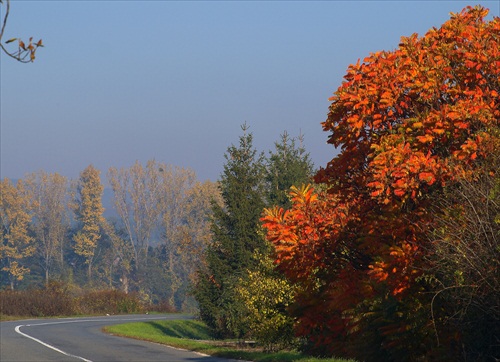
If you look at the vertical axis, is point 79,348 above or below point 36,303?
below

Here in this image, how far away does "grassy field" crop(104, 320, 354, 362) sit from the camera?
23.5 meters

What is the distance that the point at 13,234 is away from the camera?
3912 inches

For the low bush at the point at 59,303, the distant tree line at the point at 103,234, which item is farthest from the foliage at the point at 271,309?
the distant tree line at the point at 103,234

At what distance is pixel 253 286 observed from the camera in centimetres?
2714

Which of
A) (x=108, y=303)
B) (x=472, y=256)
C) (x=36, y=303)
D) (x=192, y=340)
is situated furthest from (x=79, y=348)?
(x=108, y=303)

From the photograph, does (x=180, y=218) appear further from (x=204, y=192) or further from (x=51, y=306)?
(x=51, y=306)

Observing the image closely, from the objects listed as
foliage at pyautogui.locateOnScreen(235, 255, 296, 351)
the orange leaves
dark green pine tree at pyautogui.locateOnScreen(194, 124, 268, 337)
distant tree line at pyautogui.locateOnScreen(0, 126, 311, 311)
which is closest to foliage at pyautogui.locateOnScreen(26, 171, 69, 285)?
distant tree line at pyautogui.locateOnScreen(0, 126, 311, 311)

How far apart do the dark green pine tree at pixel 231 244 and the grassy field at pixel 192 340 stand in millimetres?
1702

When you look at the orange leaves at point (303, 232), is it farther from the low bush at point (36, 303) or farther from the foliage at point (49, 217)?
the foliage at point (49, 217)

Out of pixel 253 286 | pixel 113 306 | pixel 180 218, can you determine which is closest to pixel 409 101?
pixel 253 286

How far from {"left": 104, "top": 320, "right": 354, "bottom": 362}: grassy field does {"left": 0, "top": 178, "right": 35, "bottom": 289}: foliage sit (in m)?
45.6

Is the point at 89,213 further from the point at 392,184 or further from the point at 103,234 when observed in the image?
the point at 392,184

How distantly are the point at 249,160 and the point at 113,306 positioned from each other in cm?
2756

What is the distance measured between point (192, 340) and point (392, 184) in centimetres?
2469
